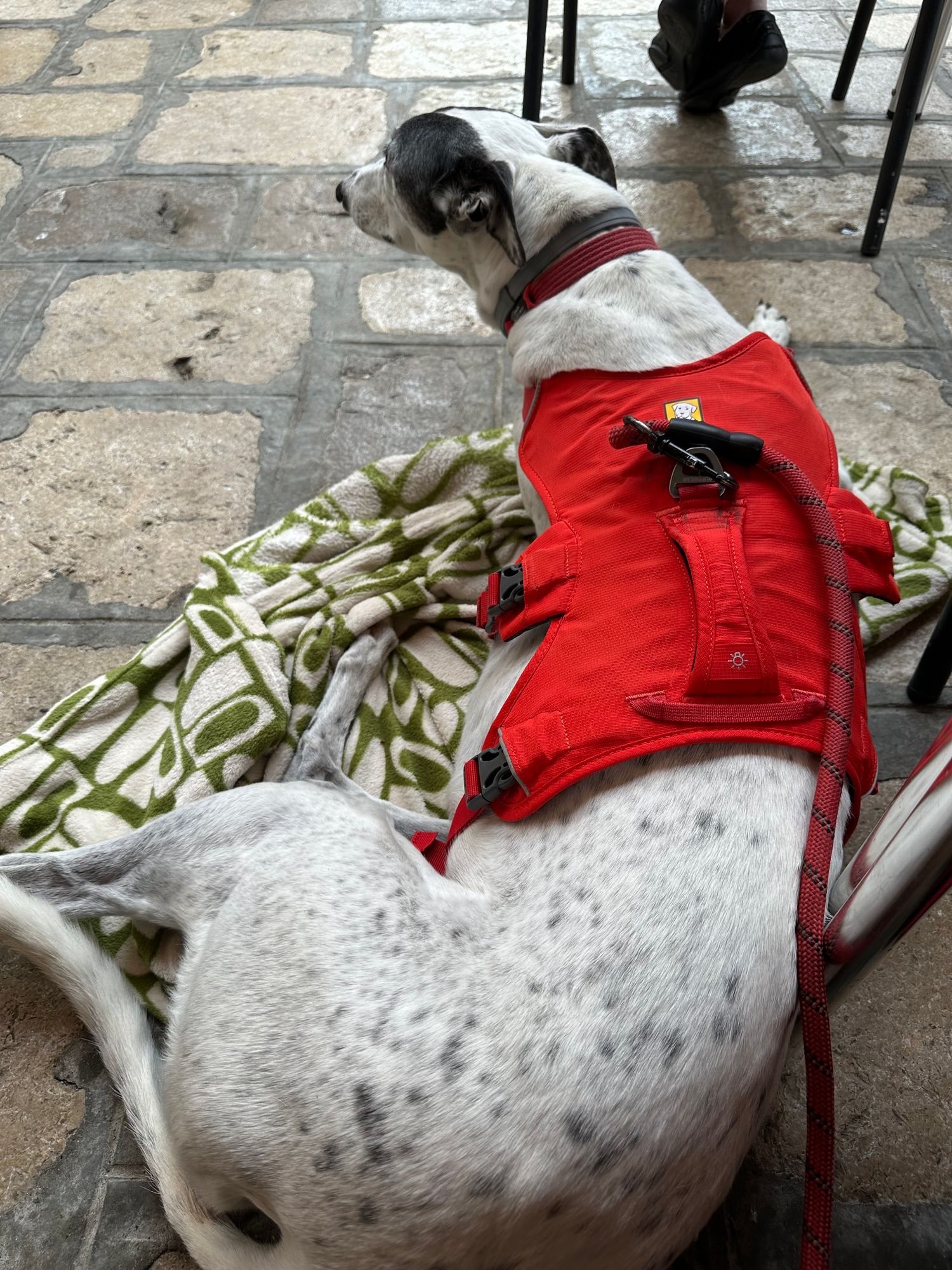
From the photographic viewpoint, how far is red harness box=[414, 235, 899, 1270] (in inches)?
47.6

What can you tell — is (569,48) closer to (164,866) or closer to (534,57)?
(534,57)

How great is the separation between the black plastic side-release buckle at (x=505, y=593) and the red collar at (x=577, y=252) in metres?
0.65

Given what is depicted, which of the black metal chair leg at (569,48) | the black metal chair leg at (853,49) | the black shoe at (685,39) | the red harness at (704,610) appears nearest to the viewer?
the red harness at (704,610)

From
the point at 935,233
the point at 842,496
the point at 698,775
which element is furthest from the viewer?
the point at 935,233

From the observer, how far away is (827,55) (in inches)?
175

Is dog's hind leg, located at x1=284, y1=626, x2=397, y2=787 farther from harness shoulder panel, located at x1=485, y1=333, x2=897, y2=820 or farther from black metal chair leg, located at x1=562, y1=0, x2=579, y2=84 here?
black metal chair leg, located at x1=562, y1=0, x2=579, y2=84

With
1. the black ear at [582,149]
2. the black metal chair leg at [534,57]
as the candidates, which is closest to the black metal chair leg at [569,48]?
the black metal chair leg at [534,57]

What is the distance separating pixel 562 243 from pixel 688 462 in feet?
2.67

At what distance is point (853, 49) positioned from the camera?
3.92 metres

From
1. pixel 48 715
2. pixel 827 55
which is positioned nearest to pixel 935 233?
pixel 827 55

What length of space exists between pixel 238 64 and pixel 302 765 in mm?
4015

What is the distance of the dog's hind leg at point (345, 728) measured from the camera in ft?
5.88

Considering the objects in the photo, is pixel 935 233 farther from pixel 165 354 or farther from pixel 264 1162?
pixel 264 1162

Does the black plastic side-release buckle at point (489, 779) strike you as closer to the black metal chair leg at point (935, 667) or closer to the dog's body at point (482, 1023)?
the dog's body at point (482, 1023)
